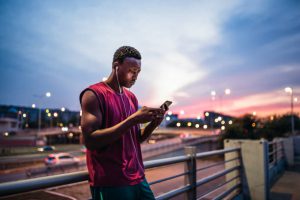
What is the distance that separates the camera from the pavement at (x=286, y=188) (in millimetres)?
6617

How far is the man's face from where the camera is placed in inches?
78.7

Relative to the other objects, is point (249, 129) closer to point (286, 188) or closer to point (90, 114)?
point (286, 188)

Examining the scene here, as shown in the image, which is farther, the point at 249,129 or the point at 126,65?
the point at 249,129

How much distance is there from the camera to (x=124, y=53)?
6.58ft

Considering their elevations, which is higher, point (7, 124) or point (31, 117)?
point (31, 117)

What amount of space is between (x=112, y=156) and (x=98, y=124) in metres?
0.25

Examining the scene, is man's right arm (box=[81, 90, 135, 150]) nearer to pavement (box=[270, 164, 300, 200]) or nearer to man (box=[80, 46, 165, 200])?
man (box=[80, 46, 165, 200])

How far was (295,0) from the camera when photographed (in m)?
15.2

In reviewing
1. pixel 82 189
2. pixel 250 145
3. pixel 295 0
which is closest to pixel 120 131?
pixel 250 145

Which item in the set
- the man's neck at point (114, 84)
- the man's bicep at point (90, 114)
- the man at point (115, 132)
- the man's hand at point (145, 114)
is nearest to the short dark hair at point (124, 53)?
the man at point (115, 132)

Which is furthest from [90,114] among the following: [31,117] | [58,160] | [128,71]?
[31,117]

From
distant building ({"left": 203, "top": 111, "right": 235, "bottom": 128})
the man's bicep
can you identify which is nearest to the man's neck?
the man's bicep

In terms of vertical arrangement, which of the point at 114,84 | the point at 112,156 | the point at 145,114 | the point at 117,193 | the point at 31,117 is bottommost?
the point at 117,193

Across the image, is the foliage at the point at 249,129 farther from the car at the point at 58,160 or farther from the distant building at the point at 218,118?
the car at the point at 58,160
